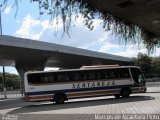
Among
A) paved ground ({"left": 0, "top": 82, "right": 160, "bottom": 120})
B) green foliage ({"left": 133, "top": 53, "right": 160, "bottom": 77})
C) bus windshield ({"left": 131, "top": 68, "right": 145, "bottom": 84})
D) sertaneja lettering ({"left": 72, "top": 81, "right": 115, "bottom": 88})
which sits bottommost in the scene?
paved ground ({"left": 0, "top": 82, "right": 160, "bottom": 120})

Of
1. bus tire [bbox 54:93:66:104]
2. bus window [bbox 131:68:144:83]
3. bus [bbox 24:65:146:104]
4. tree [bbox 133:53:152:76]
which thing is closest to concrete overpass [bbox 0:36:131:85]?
tree [bbox 133:53:152:76]

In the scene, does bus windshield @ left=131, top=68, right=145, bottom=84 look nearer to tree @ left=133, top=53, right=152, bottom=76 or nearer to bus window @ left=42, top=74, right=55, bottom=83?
bus window @ left=42, top=74, right=55, bottom=83

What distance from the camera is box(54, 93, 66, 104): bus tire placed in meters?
27.9

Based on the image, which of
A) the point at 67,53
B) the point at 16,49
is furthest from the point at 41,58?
the point at 16,49

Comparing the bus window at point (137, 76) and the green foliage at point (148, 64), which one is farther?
the green foliage at point (148, 64)

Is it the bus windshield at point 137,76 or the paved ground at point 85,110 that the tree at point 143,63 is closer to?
the bus windshield at point 137,76

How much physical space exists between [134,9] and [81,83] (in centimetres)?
2330

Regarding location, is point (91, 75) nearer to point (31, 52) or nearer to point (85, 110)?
point (85, 110)

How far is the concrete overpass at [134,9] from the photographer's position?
5121mm

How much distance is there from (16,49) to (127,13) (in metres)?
55.5

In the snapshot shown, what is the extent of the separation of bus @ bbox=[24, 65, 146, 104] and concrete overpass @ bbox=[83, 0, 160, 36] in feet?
71.6

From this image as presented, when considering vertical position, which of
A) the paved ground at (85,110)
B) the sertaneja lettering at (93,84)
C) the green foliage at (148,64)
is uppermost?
the green foliage at (148,64)

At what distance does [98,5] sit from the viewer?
5246 millimetres

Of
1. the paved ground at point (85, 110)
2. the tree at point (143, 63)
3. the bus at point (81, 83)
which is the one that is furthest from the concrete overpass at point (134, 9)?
the tree at point (143, 63)
